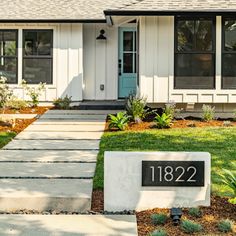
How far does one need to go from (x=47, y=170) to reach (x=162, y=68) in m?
5.96

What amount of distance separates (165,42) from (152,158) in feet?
24.5

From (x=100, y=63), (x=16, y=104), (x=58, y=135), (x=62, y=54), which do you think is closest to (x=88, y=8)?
(x=100, y=63)

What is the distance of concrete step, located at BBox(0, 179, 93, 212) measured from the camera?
5949 millimetres

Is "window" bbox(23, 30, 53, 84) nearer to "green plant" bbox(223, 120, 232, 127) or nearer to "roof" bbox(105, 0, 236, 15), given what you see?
"roof" bbox(105, 0, 236, 15)

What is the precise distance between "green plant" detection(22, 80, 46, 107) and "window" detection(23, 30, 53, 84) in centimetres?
31

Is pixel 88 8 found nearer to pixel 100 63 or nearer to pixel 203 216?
pixel 100 63

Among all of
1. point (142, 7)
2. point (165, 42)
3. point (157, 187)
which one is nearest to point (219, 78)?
point (165, 42)

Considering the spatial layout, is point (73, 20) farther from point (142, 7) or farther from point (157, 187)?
point (157, 187)

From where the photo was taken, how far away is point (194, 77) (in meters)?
12.7

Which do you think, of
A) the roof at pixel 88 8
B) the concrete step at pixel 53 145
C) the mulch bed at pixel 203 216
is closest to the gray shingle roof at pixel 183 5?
the roof at pixel 88 8

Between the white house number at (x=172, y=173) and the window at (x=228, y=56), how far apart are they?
7.28 metres

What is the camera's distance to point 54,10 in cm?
1725

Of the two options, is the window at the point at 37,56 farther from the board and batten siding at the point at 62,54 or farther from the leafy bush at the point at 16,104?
the leafy bush at the point at 16,104

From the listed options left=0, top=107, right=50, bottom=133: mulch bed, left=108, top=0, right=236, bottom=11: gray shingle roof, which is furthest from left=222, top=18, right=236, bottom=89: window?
left=0, top=107, right=50, bottom=133: mulch bed
